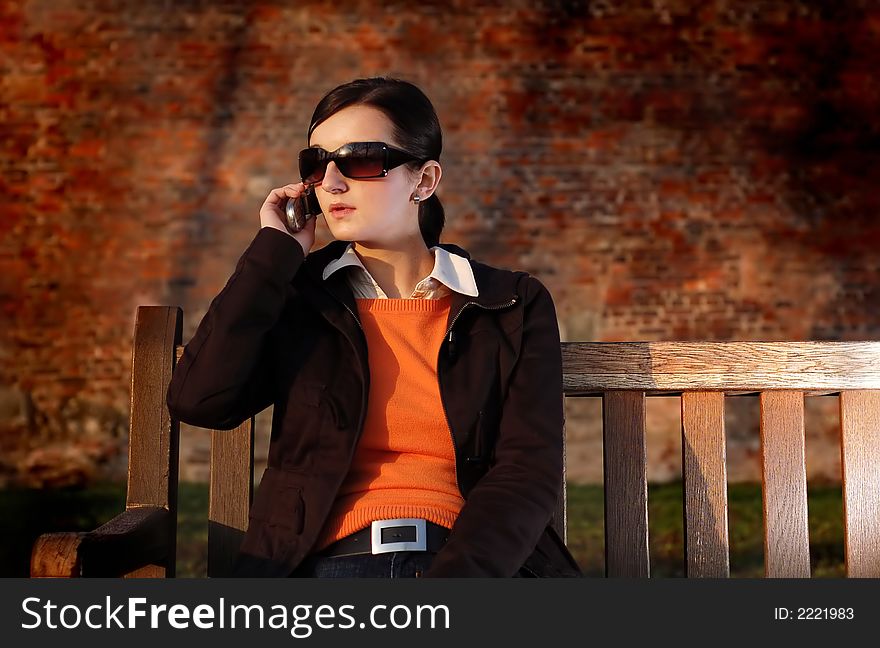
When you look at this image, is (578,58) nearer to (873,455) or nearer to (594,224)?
(594,224)

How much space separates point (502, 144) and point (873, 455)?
3.97 m

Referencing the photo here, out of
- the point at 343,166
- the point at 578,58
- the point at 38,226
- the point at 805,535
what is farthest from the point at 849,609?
the point at 38,226

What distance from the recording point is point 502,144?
18.1ft

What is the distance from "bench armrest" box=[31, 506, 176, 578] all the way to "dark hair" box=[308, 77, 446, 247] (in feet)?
2.58

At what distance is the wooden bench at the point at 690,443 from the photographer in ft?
5.80

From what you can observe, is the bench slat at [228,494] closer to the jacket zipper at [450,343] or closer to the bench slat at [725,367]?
the jacket zipper at [450,343]

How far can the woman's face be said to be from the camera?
1679 millimetres

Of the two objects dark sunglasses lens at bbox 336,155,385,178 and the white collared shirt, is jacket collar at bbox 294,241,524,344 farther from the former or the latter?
dark sunglasses lens at bbox 336,155,385,178

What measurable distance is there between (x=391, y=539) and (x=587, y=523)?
358 cm

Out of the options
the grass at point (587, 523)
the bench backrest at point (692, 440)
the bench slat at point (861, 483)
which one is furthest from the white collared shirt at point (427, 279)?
the grass at point (587, 523)

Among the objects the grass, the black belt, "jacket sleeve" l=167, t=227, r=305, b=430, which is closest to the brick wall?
the grass

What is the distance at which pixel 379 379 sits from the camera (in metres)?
1.67

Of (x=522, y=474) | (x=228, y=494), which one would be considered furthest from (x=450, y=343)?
(x=228, y=494)

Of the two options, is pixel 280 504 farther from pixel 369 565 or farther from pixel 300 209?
pixel 300 209
